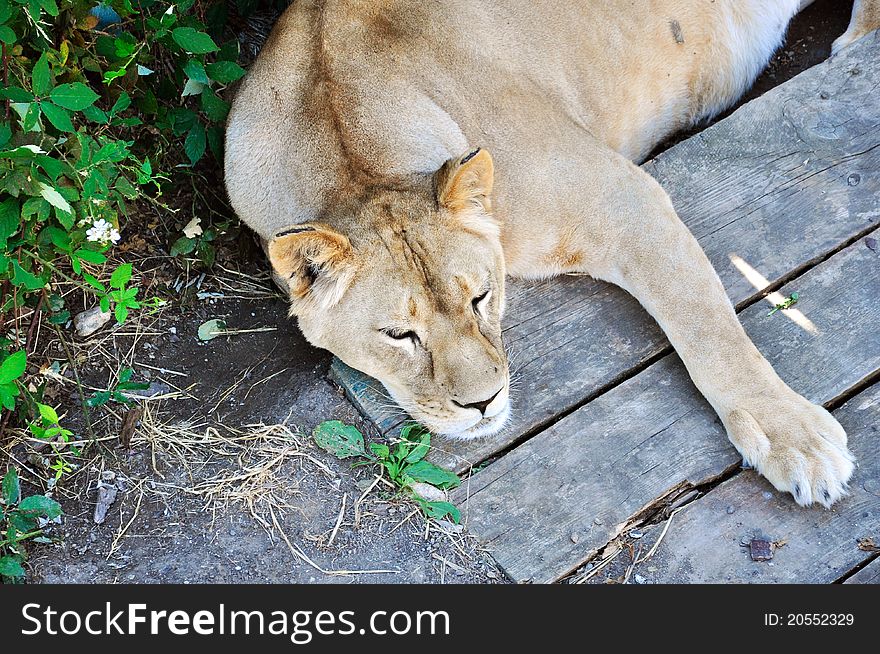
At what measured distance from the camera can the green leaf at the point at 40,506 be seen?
9.03 ft

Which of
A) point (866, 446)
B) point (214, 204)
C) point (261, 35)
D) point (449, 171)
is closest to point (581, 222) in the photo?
point (449, 171)

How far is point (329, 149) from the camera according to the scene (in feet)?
9.56

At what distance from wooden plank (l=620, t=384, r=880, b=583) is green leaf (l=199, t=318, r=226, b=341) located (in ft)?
5.08

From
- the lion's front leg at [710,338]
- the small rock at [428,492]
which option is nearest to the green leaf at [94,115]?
the small rock at [428,492]

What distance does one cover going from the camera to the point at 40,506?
108 inches

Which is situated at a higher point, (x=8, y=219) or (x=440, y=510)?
(x=8, y=219)

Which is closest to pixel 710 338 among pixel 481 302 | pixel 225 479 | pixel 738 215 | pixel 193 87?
pixel 738 215

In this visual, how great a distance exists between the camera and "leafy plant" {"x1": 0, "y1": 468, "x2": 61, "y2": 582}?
2.71 meters

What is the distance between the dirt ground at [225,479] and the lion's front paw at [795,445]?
0.81 m

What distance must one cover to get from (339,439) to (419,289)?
22.9 inches

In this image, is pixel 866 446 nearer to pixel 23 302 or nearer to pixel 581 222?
pixel 581 222

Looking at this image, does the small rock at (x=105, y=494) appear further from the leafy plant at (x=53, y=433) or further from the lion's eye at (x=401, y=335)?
the lion's eye at (x=401, y=335)

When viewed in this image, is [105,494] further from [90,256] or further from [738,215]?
[738,215]

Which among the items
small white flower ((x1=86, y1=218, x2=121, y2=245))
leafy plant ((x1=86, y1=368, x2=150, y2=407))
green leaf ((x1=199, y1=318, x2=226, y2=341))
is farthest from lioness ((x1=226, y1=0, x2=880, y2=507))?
leafy plant ((x1=86, y1=368, x2=150, y2=407))
